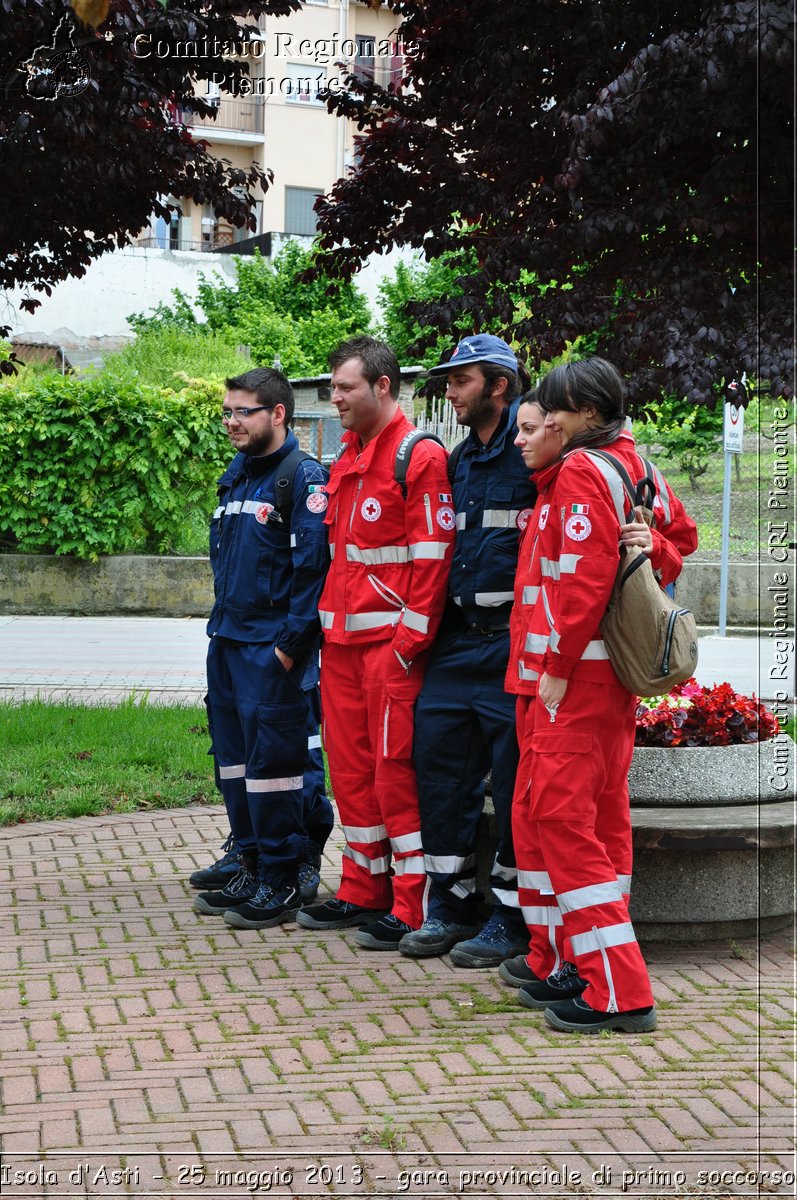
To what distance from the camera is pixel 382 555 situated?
18.6 feet

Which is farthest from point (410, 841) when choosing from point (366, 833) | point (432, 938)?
point (432, 938)

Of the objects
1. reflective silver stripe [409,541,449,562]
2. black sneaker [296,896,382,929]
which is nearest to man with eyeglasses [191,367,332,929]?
black sneaker [296,896,382,929]

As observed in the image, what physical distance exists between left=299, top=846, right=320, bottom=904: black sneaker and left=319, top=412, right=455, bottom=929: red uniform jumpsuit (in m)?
0.46

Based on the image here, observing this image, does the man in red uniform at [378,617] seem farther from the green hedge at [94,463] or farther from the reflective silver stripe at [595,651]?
the green hedge at [94,463]

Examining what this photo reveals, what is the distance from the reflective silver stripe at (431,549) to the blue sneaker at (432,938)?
1.45 meters

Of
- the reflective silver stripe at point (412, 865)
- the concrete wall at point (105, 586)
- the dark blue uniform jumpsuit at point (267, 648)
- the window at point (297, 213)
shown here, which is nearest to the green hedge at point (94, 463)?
the concrete wall at point (105, 586)

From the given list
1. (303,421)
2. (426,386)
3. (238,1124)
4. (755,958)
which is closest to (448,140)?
(426,386)

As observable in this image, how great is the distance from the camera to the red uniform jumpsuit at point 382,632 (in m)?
5.52

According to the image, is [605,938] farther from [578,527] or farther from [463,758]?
[578,527]

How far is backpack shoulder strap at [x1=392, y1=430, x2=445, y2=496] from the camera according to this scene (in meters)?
5.61

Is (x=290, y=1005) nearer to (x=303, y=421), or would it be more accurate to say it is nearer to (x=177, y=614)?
(x=177, y=614)

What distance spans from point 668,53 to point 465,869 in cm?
322

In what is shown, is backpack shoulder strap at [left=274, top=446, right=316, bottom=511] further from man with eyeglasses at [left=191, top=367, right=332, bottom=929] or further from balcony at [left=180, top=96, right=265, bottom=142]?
balcony at [left=180, top=96, right=265, bottom=142]

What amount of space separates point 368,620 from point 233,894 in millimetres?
1440
